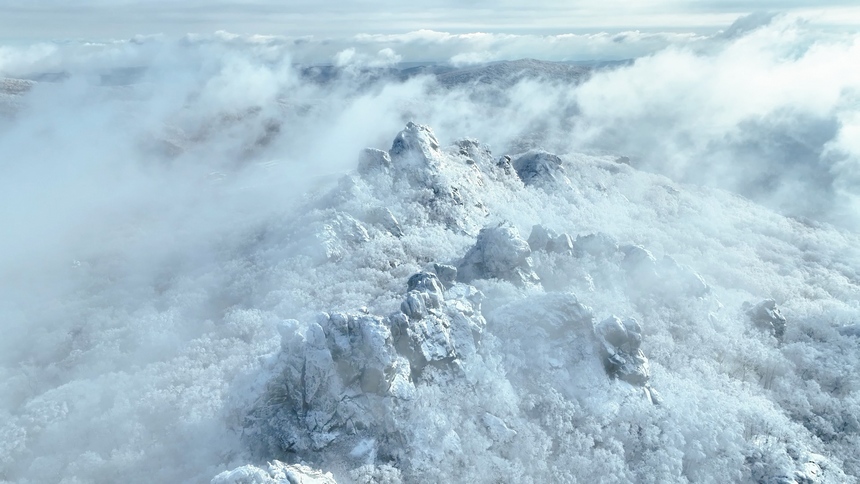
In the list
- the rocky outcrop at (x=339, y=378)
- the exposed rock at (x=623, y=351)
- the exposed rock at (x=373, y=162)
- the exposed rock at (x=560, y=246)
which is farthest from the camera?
the exposed rock at (x=373, y=162)

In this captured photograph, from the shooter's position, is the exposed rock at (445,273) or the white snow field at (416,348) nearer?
the white snow field at (416,348)

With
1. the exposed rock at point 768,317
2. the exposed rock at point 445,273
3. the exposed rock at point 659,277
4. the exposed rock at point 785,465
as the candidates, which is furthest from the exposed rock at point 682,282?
the exposed rock at point 445,273

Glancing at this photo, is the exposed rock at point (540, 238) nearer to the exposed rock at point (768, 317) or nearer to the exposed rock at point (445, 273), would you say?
the exposed rock at point (445, 273)

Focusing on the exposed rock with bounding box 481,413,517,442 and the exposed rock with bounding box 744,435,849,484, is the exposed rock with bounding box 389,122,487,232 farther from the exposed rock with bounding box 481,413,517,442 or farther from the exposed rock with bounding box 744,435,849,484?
the exposed rock with bounding box 744,435,849,484

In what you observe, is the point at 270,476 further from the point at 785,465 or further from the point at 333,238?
the point at 333,238

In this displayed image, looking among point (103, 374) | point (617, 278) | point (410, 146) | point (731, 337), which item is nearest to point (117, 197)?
point (410, 146)

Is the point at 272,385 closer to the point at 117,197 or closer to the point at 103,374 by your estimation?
the point at 103,374

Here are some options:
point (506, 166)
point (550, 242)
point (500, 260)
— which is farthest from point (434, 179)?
point (500, 260)
